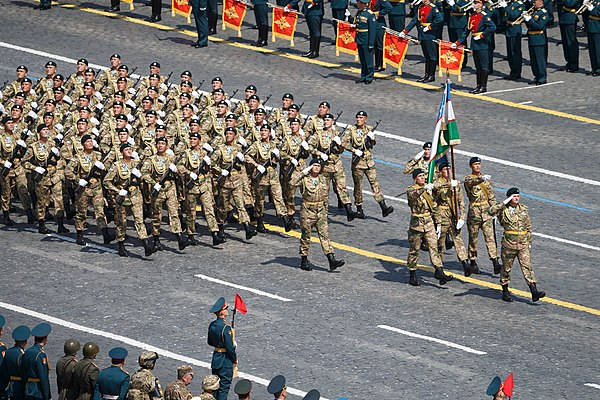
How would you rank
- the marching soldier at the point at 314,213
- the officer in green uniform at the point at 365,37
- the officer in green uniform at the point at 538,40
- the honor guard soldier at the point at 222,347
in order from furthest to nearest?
the officer in green uniform at the point at 365,37 < the officer in green uniform at the point at 538,40 < the marching soldier at the point at 314,213 < the honor guard soldier at the point at 222,347

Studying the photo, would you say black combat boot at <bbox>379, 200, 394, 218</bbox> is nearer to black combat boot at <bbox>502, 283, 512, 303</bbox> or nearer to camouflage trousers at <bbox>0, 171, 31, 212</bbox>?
black combat boot at <bbox>502, 283, 512, 303</bbox>

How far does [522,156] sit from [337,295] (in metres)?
9.31

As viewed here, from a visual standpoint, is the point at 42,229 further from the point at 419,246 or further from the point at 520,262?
the point at 520,262

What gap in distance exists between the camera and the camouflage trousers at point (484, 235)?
102 feet

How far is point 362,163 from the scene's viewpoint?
3444 centimetres

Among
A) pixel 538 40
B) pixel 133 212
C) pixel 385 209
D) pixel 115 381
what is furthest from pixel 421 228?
pixel 538 40

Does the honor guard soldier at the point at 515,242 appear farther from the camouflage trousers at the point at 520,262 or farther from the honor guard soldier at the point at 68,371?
the honor guard soldier at the point at 68,371

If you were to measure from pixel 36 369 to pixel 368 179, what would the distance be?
12.5 metres

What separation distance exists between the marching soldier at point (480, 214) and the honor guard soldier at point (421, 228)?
2.49 feet

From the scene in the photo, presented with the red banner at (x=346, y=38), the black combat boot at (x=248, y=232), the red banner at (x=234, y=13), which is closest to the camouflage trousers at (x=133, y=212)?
the black combat boot at (x=248, y=232)

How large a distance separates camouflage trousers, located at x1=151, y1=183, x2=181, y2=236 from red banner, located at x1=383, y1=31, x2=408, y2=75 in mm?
11620

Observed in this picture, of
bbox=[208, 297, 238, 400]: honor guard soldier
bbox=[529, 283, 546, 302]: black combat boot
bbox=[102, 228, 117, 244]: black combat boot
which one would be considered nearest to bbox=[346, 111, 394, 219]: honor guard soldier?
bbox=[102, 228, 117, 244]: black combat boot

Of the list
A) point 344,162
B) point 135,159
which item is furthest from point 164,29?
point 135,159

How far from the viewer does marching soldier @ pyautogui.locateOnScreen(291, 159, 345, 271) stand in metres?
31.3
